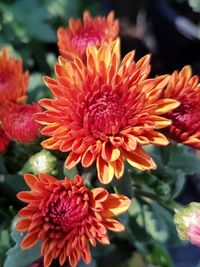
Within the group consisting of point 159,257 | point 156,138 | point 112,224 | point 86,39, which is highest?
point 86,39

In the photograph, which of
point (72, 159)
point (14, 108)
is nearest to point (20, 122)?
point (14, 108)

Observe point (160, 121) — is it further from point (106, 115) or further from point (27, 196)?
point (27, 196)

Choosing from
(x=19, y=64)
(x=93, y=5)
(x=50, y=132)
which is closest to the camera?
(x=50, y=132)

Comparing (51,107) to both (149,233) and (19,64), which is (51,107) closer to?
(19,64)

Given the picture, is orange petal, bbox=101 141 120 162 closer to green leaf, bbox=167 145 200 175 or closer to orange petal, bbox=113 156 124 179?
orange petal, bbox=113 156 124 179

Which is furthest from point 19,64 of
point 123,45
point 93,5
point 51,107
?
point 123,45

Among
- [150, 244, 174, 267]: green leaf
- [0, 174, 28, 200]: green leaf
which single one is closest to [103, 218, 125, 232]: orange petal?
[0, 174, 28, 200]: green leaf
